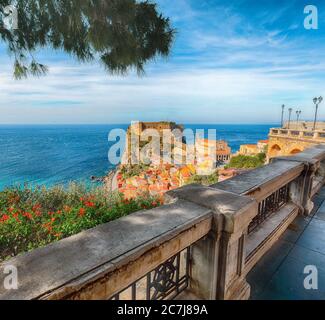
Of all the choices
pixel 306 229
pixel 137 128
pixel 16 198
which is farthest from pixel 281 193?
pixel 137 128

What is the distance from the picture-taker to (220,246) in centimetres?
167

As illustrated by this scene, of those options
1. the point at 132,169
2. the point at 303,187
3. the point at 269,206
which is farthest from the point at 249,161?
the point at 269,206

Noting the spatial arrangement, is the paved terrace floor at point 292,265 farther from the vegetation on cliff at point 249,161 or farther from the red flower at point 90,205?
the vegetation on cliff at point 249,161

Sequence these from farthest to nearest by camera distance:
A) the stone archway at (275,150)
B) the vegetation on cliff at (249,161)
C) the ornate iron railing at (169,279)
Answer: the vegetation on cliff at (249,161), the stone archway at (275,150), the ornate iron railing at (169,279)

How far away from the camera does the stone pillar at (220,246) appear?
5.19 ft

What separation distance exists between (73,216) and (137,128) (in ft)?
179

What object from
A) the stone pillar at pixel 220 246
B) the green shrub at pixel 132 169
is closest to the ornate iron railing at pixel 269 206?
the stone pillar at pixel 220 246

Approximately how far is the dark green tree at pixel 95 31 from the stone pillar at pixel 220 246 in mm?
2562

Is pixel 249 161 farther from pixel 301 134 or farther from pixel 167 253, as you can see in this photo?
pixel 167 253

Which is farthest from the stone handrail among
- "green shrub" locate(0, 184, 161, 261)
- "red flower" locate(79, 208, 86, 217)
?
"red flower" locate(79, 208, 86, 217)

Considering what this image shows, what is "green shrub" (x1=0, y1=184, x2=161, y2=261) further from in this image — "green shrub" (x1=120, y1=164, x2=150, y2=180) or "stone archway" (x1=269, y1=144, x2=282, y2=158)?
"green shrub" (x1=120, y1=164, x2=150, y2=180)

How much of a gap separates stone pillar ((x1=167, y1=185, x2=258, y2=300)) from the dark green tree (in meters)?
2.56

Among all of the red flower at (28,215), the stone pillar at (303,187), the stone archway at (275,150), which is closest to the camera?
the red flower at (28,215)
